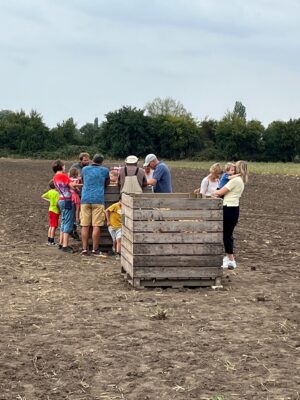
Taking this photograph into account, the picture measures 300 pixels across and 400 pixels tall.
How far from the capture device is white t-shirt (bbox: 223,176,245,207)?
10188mm

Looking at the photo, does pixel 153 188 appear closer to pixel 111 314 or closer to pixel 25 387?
pixel 111 314

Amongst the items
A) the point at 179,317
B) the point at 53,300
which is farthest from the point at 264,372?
the point at 53,300

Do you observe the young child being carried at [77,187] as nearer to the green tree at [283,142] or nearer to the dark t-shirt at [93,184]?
the dark t-shirt at [93,184]

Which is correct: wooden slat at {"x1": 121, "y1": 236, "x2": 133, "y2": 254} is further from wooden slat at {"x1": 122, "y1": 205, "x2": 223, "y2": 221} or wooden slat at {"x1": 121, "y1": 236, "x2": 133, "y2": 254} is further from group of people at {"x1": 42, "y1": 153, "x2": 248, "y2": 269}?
group of people at {"x1": 42, "y1": 153, "x2": 248, "y2": 269}

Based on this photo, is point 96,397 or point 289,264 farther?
point 289,264

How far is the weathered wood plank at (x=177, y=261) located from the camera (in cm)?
893

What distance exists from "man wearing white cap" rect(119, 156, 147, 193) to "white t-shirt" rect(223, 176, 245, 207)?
155cm

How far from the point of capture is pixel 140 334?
6578mm

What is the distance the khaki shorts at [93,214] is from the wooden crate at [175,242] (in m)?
2.36

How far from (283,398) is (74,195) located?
314 inches

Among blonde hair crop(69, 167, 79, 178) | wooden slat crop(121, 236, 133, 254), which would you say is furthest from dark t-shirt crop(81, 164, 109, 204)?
wooden slat crop(121, 236, 133, 254)

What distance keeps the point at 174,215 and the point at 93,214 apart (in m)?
2.69

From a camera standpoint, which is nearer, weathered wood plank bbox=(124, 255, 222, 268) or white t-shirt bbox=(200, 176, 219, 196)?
weathered wood plank bbox=(124, 255, 222, 268)

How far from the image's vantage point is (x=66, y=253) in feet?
38.9
